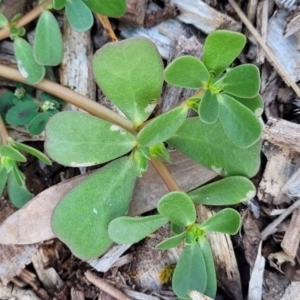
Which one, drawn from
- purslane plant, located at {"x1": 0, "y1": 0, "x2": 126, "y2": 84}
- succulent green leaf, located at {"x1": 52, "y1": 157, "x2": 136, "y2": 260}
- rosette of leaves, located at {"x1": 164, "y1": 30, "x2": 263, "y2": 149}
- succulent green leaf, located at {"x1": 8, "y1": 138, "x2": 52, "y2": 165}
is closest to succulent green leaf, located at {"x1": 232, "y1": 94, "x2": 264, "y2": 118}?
rosette of leaves, located at {"x1": 164, "y1": 30, "x2": 263, "y2": 149}

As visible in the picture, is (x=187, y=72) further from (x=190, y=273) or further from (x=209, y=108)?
(x=190, y=273)

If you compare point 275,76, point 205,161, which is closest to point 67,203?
point 205,161

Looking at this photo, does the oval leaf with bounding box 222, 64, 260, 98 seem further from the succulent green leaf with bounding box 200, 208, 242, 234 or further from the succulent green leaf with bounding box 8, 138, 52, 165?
the succulent green leaf with bounding box 8, 138, 52, 165

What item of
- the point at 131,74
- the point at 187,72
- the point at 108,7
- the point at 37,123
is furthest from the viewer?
the point at 37,123

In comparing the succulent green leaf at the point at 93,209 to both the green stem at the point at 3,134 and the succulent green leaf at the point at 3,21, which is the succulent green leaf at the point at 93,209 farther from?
the succulent green leaf at the point at 3,21

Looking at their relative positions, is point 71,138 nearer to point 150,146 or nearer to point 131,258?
point 150,146

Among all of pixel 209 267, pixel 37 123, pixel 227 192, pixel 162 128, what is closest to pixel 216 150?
pixel 227 192

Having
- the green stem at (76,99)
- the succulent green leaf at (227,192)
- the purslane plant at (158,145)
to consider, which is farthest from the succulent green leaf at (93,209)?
the succulent green leaf at (227,192)
